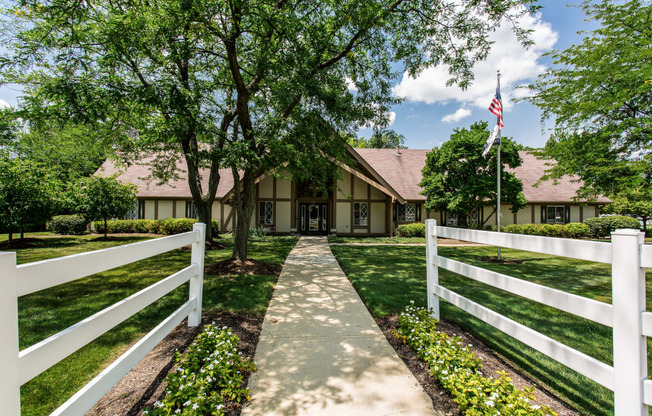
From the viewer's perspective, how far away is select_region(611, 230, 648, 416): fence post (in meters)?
1.82

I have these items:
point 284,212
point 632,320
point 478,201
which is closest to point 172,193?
point 284,212

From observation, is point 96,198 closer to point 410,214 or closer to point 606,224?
point 410,214

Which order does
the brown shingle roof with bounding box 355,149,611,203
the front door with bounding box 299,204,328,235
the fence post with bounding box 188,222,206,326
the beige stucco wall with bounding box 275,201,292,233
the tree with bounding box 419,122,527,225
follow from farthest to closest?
the brown shingle roof with bounding box 355,149,611,203, the front door with bounding box 299,204,328,235, the beige stucco wall with bounding box 275,201,292,233, the tree with bounding box 419,122,527,225, the fence post with bounding box 188,222,206,326

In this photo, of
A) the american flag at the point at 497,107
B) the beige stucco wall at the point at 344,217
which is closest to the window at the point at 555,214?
the beige stucco wall at the point at 344,217

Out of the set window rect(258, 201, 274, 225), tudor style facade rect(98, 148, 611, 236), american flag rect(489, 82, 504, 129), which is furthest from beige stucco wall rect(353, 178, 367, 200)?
american flag rect(489, 82, 504, 129)

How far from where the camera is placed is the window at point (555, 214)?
21.5 meters

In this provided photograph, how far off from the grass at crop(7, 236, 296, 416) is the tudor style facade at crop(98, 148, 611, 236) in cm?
1104

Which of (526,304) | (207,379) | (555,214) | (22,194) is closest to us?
(207,379)

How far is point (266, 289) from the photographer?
6.39m

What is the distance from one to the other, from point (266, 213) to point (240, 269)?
12.3 meters

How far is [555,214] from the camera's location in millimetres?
21625

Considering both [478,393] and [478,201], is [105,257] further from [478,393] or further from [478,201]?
[478,201]

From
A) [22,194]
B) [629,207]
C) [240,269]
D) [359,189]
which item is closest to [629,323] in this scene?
[240,269]

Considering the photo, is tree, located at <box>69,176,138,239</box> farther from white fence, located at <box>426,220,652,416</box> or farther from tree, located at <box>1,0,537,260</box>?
white fence, located at <box>426,220,652,416</box>
